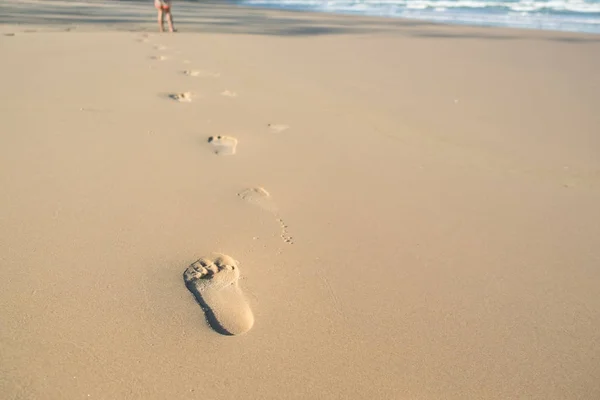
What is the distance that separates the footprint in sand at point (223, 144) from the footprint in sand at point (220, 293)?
2.66 feet

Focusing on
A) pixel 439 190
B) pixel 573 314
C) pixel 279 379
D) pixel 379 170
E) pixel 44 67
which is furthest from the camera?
pixel 44 67

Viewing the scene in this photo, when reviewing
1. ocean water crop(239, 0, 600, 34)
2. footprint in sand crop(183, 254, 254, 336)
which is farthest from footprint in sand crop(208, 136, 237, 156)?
ocean water crop(239, 0, 600, 34)

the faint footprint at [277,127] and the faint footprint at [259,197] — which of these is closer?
the faint footprint at [259,197]

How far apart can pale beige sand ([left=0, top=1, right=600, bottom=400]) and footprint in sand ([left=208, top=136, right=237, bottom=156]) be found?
0.18ft

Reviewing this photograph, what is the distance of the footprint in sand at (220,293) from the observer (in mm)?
990

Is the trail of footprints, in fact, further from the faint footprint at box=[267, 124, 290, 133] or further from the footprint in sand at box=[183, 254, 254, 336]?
the faint footprint at box=[267, 124, 290, 133]

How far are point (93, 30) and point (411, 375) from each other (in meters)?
6.39

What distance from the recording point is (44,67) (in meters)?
3.20

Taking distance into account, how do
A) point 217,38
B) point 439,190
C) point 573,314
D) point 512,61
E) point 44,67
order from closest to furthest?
1. point 573,314
2. point 439,190
3. point 44,67
4. point 512,61
5. point 217,38

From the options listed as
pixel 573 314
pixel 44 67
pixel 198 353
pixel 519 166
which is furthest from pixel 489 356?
pixel 44 67

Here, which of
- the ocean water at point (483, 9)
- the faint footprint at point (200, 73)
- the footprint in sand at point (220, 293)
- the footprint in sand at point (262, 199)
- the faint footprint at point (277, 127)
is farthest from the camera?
the ocean water at point (483, 9)

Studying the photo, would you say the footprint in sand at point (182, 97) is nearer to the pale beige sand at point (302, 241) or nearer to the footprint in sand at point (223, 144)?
the pale beige sand at point (302, 241)

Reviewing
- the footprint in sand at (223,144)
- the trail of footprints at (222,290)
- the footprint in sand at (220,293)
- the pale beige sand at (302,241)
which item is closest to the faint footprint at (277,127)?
the pale beige sand at (302,241)

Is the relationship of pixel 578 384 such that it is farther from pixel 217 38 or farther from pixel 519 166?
pixel 217 38
